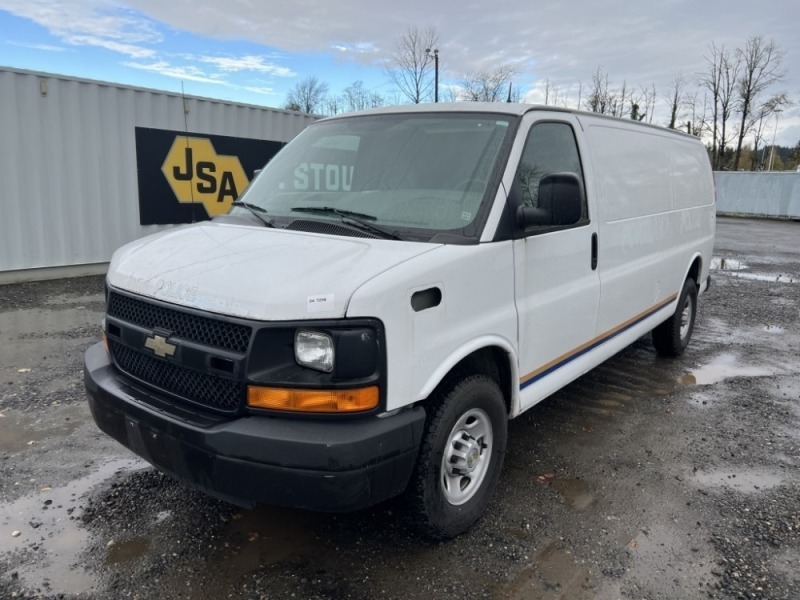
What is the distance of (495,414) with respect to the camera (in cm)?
314

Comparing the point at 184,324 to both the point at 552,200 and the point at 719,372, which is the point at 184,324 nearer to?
the point at 552,200

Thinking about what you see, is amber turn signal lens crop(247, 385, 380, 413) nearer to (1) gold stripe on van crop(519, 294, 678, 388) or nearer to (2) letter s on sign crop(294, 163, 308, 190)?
(1) gold stripe on van crop(519, 294, 678, 388)

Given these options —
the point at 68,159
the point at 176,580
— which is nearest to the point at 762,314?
the point at 176,580

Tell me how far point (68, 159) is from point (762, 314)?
35.1 ft

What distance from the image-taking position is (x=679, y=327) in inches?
243

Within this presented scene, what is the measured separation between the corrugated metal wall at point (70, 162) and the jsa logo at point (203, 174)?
1.13ft

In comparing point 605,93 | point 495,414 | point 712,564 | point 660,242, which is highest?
point 605,93

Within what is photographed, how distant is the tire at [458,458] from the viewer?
9.00 feet

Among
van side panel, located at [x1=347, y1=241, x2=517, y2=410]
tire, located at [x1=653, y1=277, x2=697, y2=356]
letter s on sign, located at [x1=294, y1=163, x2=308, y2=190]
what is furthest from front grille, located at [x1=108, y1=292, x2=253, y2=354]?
tire, located at [x1=653, y1=277, x2=697, y2=356]

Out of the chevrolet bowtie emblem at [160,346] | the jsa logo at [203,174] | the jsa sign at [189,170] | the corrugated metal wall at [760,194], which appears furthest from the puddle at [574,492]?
the corrugated metal wall at [760,194]

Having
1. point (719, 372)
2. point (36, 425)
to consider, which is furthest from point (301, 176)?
point (719, 372)

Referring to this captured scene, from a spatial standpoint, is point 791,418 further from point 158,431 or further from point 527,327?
point 158,431

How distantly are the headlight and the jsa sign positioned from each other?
8.39 m

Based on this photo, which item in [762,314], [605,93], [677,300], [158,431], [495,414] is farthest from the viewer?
[605,93]
